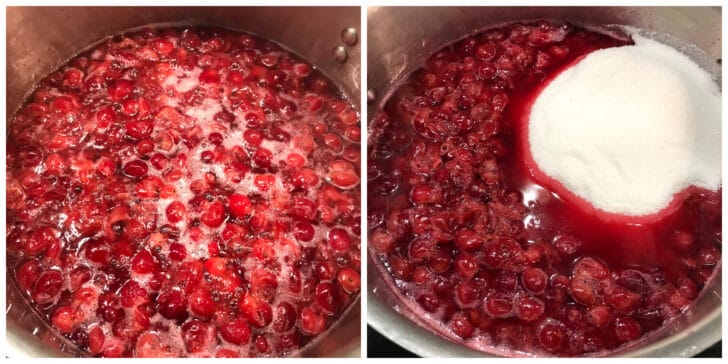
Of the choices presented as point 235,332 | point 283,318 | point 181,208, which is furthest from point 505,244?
point 181,208

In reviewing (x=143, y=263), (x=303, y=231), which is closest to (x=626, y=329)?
(x=303, y=231)

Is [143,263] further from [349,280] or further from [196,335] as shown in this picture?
[349,280]

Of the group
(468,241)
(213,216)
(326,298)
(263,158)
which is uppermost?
(263,158)

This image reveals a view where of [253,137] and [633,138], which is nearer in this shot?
[633,138]

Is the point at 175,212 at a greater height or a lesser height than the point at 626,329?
greater

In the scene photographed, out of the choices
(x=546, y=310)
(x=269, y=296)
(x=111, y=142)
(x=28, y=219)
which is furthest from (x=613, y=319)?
(x=28, y=219)
